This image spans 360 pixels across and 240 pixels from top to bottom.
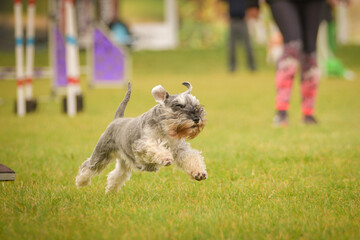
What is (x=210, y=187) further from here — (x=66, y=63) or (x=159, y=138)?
(x=66, y=63)

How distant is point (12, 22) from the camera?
30969mm

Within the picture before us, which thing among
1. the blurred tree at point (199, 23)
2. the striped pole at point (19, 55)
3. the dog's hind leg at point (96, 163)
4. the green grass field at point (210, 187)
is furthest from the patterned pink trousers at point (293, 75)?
the blurred tree at point (199, 23)

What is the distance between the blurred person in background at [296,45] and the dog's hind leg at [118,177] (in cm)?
413

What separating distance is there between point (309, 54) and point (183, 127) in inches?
194

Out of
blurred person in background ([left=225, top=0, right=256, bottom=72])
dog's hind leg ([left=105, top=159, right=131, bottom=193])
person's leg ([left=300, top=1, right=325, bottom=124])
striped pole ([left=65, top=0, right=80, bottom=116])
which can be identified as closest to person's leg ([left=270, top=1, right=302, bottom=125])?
person's leg ([left=300, top=1, right=325, bottom=124])

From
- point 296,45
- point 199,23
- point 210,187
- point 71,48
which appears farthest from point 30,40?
point 199,23

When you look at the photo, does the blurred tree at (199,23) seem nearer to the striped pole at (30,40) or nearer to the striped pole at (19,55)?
the striped pole at (30,40)

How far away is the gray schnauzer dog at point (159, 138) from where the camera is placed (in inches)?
169

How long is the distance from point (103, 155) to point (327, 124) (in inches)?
207

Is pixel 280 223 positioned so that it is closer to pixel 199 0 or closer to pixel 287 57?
pixel 287 57

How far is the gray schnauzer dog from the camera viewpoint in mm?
4305

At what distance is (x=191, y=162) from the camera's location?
4.47 meters

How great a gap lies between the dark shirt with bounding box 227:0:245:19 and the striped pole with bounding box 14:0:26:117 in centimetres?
1150

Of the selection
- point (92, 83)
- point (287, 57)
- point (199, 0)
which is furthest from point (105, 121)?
point (199, 0)
